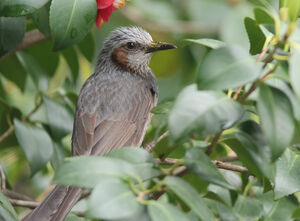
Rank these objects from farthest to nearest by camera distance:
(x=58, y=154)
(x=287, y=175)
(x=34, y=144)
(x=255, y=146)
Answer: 1. (x=58, y=154)
2. (x=34, y=144)
3. (x=287, y=175)
4. (x=255, y=146)

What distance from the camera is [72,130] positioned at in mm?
3701

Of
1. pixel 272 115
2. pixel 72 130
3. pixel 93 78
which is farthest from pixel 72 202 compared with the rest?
pixel 93 78

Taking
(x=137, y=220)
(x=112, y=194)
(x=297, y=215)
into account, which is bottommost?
(x=297, y=215)

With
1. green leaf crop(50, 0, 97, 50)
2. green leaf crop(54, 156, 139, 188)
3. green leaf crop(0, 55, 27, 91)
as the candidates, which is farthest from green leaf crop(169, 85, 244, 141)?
green leaf crop(0, 55, 27, 91)

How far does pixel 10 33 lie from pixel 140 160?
1.55 meters

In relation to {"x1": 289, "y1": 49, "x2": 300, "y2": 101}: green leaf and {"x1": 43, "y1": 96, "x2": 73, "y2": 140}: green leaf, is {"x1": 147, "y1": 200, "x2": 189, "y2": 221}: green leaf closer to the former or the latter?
{"x1": 289, "y1": 49, "x2": 300, "y2": 101}: green leaf

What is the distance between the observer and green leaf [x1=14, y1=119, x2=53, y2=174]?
3.22 metres

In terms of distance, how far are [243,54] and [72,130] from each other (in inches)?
80.7

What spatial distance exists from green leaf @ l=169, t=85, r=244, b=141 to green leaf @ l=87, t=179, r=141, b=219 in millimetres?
249

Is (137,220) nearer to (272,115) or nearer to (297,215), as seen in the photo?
(272,115)

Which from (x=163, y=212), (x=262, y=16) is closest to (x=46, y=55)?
(x=262, y=16)

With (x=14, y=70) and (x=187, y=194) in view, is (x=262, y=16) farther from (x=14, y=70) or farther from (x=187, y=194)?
(x=14, y=70)

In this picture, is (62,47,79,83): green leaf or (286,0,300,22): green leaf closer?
(286,0,300,22): green leaf

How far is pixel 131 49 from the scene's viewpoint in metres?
4.52
